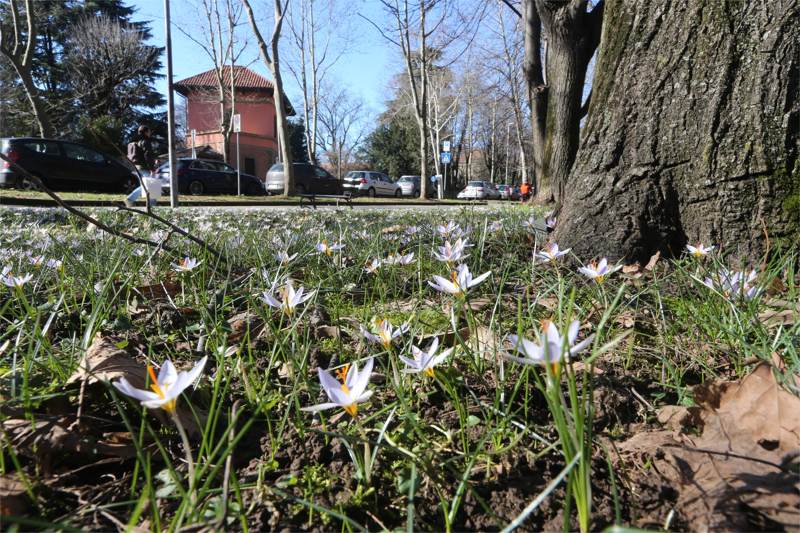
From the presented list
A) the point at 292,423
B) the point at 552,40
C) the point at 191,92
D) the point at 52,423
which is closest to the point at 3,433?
the point at 52,423

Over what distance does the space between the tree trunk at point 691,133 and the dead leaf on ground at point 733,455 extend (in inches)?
46.1

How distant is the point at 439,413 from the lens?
1004 mm

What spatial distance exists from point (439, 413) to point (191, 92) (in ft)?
135

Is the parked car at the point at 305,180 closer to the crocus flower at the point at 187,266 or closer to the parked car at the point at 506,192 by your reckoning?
the crocus flower at the point at 187,266

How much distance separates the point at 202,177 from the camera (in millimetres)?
18141

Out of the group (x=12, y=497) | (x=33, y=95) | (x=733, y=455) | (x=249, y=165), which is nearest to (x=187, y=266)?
(x=12, y=497)

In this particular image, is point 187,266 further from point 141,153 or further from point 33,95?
point 33,95

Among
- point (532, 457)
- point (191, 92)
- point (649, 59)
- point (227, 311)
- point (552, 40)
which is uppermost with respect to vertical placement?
point (191, 92)

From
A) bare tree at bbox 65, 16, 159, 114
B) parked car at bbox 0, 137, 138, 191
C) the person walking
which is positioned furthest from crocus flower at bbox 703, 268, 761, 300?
bare tree at bbox 65, 16, 159, 114

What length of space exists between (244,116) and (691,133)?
3842 cm

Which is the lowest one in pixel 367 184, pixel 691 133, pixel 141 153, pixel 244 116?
pixel 691 133

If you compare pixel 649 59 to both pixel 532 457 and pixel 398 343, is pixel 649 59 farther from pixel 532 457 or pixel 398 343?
pixel 532 457

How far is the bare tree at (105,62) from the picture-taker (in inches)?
1125

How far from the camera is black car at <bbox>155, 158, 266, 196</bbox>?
17625 millimetres
